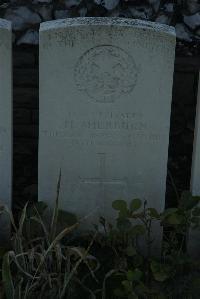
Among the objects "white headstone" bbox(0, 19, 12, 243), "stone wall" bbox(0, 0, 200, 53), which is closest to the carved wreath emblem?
"white headstone" bbox(0, 19, 12, 243)

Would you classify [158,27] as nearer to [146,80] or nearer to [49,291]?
[146,80]

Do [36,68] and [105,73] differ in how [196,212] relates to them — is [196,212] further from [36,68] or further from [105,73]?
[36,68]

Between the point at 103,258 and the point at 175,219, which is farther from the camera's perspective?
the point at 103,258

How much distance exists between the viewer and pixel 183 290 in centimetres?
291

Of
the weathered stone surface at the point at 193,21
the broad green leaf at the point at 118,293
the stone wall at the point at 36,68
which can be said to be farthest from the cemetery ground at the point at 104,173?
the weathered stone surface at the point at 193,21

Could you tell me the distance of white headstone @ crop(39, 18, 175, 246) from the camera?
2.97 metres

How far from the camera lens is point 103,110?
310 cm

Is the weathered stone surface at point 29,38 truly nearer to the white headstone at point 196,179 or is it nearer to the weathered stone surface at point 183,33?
the weathered stone surface at point 183,33

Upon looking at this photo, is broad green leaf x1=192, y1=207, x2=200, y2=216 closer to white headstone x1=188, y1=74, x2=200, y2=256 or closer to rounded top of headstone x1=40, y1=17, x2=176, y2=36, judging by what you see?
white headstone x1=188, y1=74, x2=200, y2=256

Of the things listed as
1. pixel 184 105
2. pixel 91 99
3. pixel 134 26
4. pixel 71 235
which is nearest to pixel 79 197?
pixel 71 235

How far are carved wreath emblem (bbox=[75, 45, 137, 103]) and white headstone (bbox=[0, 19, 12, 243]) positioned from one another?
402 mm

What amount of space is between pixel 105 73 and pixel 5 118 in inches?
25.3

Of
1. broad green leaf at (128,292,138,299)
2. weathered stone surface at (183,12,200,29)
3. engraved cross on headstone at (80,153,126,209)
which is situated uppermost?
weathered stone surface at (183,12,200,29)

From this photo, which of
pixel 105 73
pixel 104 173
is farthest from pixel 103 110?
pixel 104 173
